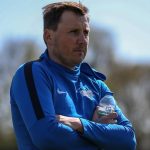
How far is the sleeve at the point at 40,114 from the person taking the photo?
5.75 metres

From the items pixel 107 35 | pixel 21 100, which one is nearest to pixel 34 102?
pixel 21 100

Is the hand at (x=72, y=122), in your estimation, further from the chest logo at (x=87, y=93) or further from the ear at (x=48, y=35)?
the ear at (x=48, y=35)

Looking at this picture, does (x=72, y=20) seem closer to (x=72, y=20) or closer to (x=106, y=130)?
(x=72, y=20)

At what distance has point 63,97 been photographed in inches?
236

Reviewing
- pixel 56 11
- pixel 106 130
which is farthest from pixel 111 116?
pixel 56 11

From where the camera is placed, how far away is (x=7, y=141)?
160ft

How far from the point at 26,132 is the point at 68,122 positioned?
41cm

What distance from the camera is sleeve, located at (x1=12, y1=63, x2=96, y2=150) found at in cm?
575

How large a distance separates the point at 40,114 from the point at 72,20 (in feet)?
3.34

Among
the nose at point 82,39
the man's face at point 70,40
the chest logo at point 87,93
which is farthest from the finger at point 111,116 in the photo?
the nose at point 82,39

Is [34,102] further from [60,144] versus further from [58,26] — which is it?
[58,26]

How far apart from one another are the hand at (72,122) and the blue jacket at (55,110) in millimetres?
39

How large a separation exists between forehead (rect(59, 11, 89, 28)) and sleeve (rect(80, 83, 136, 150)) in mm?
945

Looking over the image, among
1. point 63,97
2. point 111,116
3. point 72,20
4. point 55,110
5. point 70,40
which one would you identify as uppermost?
point 72,20
